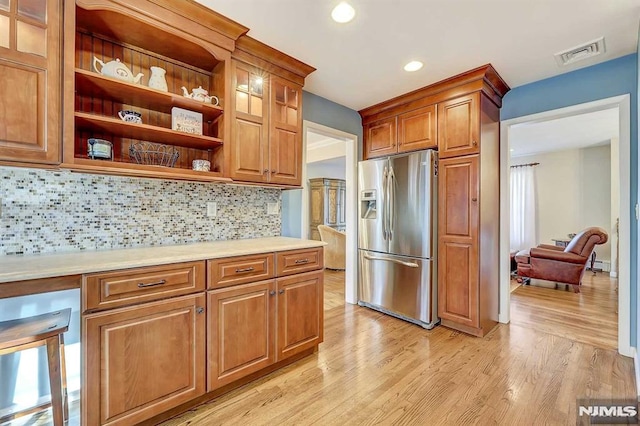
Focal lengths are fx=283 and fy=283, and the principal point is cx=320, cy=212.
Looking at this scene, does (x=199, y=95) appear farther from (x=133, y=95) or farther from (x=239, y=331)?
(x=239, y=331)

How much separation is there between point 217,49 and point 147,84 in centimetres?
54

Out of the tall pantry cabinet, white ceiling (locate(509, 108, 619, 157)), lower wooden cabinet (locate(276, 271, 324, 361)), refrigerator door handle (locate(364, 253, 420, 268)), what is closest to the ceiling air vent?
the tall pantry cabinet

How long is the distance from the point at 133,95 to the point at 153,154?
15.6 inches

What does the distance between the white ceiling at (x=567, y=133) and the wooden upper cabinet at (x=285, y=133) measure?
10.6ft

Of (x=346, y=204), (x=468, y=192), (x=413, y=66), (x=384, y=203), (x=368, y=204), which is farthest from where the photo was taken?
(x=346, y=204)

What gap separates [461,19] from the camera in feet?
6.19

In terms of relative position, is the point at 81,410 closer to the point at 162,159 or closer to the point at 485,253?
the point at 162,159

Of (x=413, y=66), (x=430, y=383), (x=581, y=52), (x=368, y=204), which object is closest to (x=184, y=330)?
(x=430, y=383)

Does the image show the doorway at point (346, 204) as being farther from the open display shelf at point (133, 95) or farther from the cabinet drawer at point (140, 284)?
the cabinet drawer at point (140, 284)

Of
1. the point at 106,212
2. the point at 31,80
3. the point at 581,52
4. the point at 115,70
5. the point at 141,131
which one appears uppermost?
the point at 581,52

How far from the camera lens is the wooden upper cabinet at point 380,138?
3325 millimetres

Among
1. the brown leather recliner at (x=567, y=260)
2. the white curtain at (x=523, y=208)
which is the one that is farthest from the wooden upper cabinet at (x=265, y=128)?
the white curtain at (x=523, y=208)

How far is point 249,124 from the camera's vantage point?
7.15 feet

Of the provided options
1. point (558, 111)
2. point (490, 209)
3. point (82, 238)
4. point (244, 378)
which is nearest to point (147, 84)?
point (82, 238)
